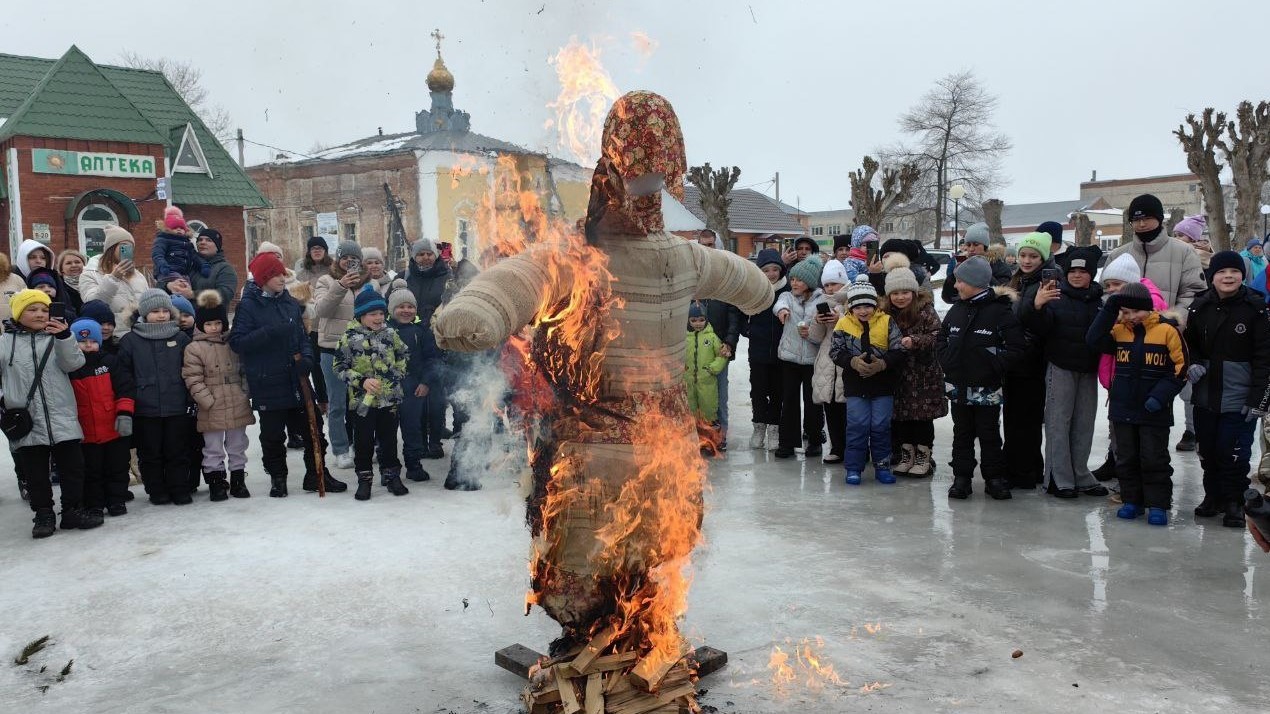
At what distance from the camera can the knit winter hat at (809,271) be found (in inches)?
329

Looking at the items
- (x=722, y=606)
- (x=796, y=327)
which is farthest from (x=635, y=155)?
(x=796, y=327)

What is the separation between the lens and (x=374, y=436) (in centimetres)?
718

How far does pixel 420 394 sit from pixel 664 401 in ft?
14.9

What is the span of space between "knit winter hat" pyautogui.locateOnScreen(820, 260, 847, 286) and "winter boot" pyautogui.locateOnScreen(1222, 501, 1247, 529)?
3389mm

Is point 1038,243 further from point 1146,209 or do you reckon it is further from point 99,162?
point 99,162

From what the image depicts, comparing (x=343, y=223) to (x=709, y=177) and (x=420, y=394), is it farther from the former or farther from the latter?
(x=709, y=177)

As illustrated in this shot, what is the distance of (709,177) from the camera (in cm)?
1766

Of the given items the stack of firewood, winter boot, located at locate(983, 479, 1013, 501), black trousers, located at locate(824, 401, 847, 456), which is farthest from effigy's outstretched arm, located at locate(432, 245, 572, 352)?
black trousers, located at locate(824, 401, 847, 456)

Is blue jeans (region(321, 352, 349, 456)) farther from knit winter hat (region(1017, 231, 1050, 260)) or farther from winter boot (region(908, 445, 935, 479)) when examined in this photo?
knit winter hat (region(1017, 231, 1050, 260))

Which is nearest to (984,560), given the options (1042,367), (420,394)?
(1042,367)

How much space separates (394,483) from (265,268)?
1941mm

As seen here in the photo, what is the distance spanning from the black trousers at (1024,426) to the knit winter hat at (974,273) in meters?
0.77

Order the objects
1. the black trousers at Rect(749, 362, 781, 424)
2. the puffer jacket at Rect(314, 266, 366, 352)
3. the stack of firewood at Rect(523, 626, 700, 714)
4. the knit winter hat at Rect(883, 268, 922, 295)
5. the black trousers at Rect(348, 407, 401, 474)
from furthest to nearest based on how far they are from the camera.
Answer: the black trousers at Rect(749, 362, 781, 424) < the puffer jacket at Rect(314, 266, 366, 352) < the knit winter hat at Rect(883, 268, 922, 295) < the black trousers at Rect(348, 407, 401, 474) < the stack of firewood at Rect(523, 626, 700, 714)

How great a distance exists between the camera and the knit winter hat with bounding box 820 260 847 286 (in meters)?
8.09
